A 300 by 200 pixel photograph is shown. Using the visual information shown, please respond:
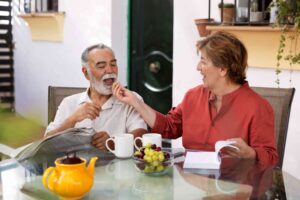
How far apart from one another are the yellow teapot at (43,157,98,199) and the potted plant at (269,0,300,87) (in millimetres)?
1485

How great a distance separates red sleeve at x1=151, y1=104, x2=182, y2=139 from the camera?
246 centimetres

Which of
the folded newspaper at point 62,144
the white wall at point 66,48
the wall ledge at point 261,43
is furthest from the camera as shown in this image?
the white wall at point 66,48

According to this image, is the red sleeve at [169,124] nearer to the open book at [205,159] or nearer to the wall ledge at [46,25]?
the open book at [205,159]

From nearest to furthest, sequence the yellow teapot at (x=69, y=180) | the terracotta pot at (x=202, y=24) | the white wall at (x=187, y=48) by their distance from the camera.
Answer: the yellow teapot at (x=69, y=180) → the terracotta pot at (x=202, y=24) → the white wall at (x=187, y=48)

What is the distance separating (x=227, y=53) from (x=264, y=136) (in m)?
0.41

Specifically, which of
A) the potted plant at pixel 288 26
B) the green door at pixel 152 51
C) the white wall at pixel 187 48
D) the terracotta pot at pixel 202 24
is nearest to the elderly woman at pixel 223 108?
the potted plant at pixel 288 26

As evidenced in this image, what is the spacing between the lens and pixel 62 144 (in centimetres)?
215

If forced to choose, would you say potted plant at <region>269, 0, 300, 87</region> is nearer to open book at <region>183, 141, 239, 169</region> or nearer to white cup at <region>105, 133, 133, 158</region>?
open book at <region>183, 141, 239, 169</region>

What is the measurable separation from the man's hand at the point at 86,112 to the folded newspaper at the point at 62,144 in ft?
0.23

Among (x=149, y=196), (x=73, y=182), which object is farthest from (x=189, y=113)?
Result: (x=73, y=182)

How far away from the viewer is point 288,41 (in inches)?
120

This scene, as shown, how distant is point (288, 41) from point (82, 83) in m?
2.53

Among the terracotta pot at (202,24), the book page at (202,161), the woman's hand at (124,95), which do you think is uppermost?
the terracotta pot at (202,24)

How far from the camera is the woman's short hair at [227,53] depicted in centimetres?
229
